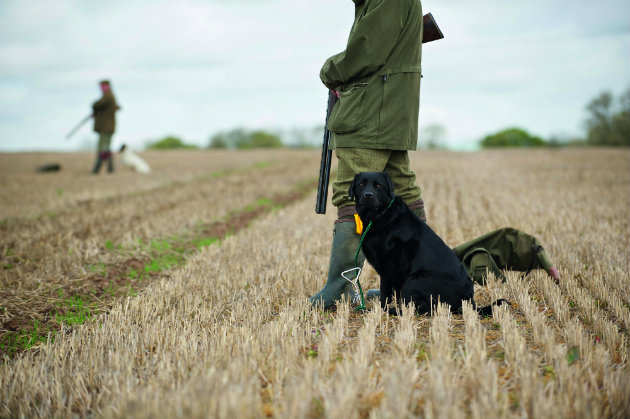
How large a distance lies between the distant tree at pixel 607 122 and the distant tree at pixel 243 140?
Answer: 3908 centimetres

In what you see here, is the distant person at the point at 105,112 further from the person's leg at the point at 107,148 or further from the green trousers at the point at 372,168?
the green trousers at the point at 372,168

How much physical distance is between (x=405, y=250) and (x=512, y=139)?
6712 cm

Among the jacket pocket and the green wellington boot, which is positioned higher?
the jacket pocket

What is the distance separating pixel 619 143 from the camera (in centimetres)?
3791

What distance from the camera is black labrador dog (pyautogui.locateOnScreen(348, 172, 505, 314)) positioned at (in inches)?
122

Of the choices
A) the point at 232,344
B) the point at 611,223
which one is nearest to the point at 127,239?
the point at 232,344

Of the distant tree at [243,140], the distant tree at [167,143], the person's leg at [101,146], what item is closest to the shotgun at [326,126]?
the person's leg at [101,146]

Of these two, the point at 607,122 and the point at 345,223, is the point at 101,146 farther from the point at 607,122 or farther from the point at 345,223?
the point at 607,122

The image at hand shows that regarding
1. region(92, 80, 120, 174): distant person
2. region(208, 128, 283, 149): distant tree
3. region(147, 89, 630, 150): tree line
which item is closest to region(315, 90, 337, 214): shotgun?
region(92, 80, 120, 174): distant person

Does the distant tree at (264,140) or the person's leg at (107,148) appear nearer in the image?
the person's leg at (107,148)

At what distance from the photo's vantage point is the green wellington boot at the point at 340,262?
3.43 metres

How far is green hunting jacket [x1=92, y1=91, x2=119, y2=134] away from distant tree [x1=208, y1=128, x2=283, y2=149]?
49415 millimetres

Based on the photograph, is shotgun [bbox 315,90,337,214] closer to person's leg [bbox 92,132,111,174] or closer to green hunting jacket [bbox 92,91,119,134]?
green hunting jacket [bbox 92,91,119,134]

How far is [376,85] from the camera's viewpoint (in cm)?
313
